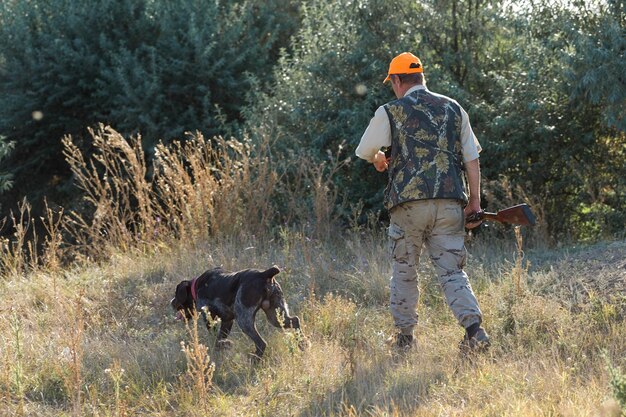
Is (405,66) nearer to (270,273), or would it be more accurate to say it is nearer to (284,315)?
(270,273)

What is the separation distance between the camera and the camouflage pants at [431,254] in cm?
580

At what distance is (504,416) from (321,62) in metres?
7.68

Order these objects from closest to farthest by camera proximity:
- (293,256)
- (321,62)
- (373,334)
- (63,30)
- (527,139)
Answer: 1. (373,334)
2. (293,256)
3. (527,139)
4. (321,62)
5. (63,30)

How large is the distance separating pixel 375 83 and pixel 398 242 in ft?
18.2

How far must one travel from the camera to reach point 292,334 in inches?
218

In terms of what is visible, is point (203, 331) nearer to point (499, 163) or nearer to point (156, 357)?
point (156, 357)

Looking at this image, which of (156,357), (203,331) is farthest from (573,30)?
(156,357)

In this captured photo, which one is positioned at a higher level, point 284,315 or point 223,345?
point 284,315

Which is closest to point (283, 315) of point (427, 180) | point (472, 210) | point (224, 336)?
point (224, 336)

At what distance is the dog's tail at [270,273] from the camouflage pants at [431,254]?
0.83 metres

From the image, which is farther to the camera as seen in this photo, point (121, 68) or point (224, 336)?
point (121, 68)

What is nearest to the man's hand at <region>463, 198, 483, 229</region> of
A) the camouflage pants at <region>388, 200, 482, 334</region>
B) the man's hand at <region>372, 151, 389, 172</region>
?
the camouflage pants at <region>388, 200, 482, 334</region>

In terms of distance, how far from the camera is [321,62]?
1152cm

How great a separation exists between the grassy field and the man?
48cm
